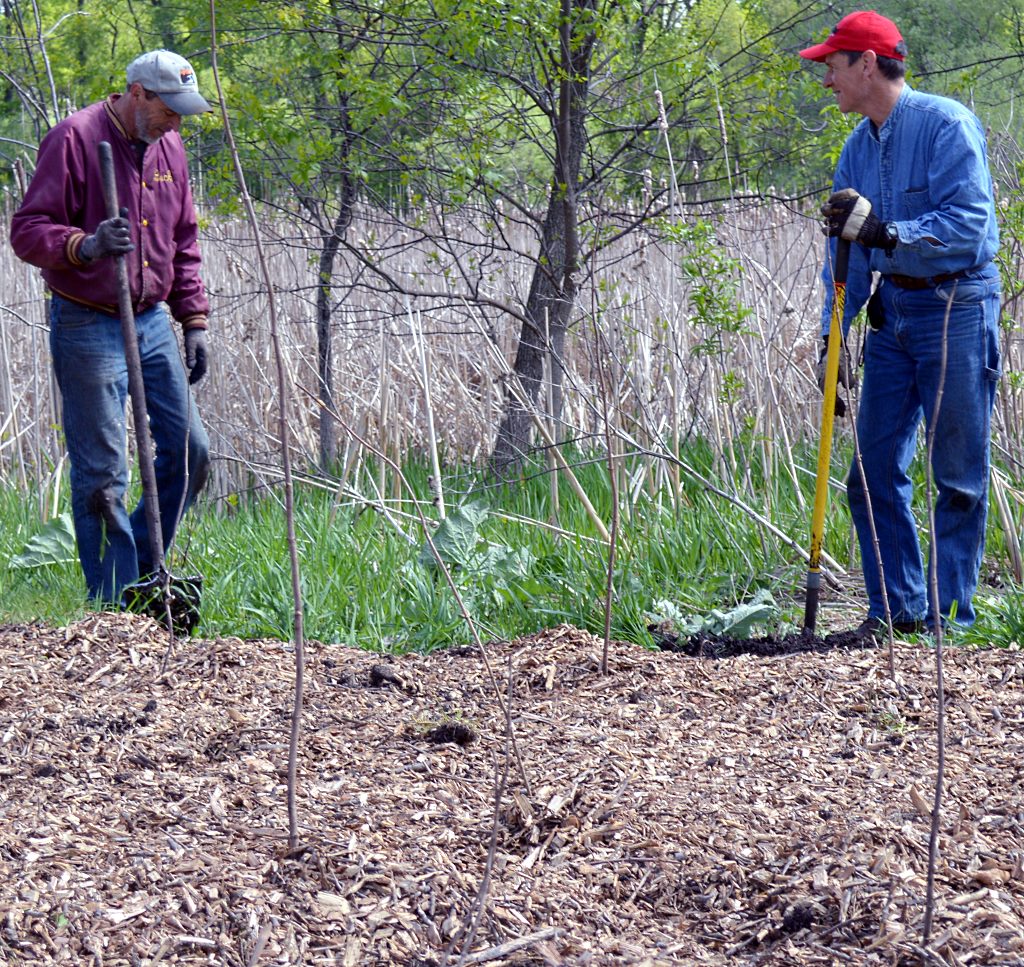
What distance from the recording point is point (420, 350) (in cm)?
503

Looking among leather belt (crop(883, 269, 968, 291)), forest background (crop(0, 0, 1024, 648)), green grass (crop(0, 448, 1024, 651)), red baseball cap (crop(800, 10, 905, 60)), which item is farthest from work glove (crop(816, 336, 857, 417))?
red baseball cap (crop(800, 10, 905, 60))

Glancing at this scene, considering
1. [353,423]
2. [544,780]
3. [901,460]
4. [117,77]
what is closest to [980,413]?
[901,460]

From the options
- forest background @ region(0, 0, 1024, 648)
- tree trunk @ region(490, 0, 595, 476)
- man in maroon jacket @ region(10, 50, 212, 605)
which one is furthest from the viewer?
tree trunk @ region(490, 0, 595, 476)

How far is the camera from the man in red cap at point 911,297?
3674 mm

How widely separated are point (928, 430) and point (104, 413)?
2.67 metres

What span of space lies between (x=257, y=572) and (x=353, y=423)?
2336 millimetres

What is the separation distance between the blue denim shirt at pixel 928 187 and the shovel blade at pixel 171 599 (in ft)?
7.49

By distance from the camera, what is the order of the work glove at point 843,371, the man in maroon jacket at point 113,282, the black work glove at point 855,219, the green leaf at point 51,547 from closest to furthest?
1. the black work glove at point 855,219
2. the work glove at point 843,371
3. the man in maroon jacket at point 113,282
4. the green leaf at point 51,547

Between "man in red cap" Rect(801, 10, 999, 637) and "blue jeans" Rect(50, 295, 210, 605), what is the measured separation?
7.37 feet

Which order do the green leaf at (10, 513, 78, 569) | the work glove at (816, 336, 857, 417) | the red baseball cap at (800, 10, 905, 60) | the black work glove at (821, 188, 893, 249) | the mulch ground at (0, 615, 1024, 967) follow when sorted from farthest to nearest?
the green leaf at (10, 513, 78, 569) < the work glove at (816, 336, 857, 417) < the red baseball cap at (800, 10, 905, 60) < the black work glove at (821, 188, 893, 249) < the mulch ground at (0, 615, 1024, 967)

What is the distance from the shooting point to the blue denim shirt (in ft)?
11.9

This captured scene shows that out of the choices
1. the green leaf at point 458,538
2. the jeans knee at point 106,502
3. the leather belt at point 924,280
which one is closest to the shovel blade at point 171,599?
the jeans knee at point 106,502

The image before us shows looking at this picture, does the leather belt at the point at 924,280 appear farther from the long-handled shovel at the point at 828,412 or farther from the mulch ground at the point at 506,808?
the mulch ground at the point at 506,808

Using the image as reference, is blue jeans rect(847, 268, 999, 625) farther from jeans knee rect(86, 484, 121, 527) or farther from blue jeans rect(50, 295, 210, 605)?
jeans knee rect(86, 484, 121, 527)
